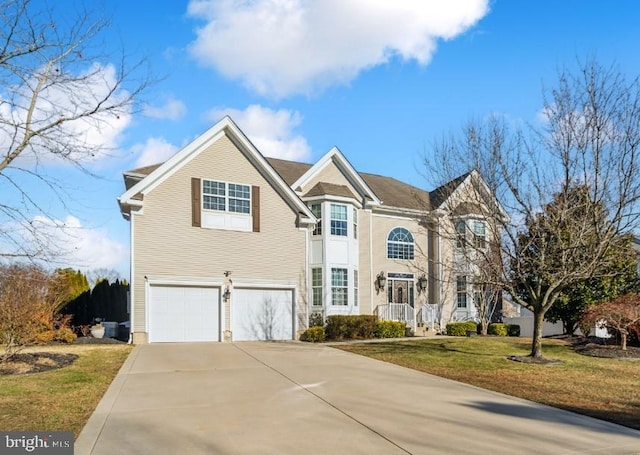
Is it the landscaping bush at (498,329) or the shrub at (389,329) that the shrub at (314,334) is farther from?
the landscaping bush at (498,329)

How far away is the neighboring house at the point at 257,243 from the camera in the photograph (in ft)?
61.2

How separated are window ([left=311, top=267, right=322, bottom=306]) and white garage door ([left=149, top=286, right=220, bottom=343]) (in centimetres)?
447

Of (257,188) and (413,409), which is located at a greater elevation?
(257,188)

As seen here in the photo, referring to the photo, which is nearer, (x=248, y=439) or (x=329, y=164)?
(x=248, y=439)

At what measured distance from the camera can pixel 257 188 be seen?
21.0m

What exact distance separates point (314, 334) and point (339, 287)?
117 inches

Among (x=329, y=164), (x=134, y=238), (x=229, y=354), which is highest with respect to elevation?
(x=329, y=164)

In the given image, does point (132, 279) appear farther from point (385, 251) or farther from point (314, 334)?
point (385, 251)

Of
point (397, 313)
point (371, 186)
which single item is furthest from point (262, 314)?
point (371, 186)

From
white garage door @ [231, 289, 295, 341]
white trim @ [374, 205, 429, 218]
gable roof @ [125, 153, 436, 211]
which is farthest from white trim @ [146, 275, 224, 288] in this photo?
white trim @ [374, 205, 429, 218]

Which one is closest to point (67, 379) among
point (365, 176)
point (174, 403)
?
point (174, 403)

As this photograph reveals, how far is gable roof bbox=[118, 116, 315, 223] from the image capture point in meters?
18.5

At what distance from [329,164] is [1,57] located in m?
17.4

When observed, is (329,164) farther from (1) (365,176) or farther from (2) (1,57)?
(2) (1,57)
